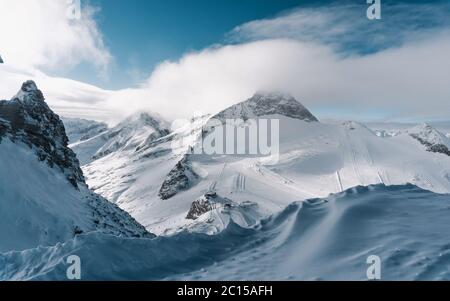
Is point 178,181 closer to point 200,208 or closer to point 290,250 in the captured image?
point 200,208

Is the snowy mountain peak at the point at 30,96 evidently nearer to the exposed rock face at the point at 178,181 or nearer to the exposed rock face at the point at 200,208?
the exposed rock face at the point at 200,208

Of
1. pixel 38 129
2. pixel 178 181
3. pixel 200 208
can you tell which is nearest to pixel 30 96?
pixel 38 129

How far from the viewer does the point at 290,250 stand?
30.3 feet

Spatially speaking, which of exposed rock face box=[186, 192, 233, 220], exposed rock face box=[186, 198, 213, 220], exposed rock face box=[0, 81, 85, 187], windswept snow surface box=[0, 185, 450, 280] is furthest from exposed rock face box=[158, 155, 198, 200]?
windswept snow surface box=[0, 185, 450, 280]

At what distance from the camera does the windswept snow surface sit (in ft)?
A: 26.6

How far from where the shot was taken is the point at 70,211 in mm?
55344

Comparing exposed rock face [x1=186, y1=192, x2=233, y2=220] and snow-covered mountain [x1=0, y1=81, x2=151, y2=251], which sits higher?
snow-covered mountain [x1=0, y1=81, x2=151, y2=251]

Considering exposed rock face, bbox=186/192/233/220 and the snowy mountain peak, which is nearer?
the snowy mountain peak

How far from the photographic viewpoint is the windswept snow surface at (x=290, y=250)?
8094mm

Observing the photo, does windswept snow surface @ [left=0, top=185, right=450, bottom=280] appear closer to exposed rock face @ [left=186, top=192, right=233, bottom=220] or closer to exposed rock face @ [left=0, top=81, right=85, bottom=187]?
exposed rock face @ [left=0, top=81, right=85, bottom=187]

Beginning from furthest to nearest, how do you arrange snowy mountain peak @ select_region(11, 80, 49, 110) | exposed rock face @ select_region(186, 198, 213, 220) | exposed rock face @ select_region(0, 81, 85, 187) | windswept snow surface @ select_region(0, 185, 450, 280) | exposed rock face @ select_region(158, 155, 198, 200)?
exposed rock face @ select_region(158, 155, 198, 200) < exposed rock face @ select_region(186, 198, 213, 220) < snowy mountain peak @ select_region(11, 80, 49, 110) < exposed rock face @ select_region(0, 81, 85, 187) < windswept snow surface @ select_region(0, 185, 450, 280)

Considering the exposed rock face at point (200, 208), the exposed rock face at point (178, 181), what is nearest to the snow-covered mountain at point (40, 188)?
the exposed rock face at point (200, 208)
